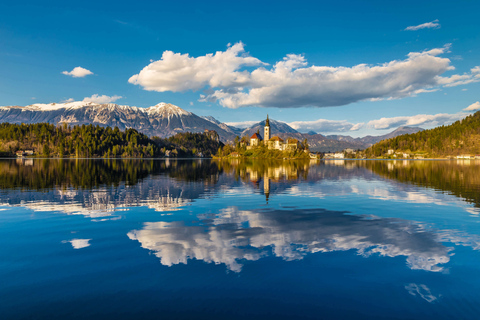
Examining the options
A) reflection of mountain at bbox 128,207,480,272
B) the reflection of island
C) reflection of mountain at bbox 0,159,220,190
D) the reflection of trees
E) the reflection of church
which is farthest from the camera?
the reflection of church

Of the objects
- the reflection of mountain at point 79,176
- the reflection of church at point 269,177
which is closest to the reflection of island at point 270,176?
the reflection of church at point 269,177

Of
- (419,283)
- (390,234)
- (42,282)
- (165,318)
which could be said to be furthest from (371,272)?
(42,282)

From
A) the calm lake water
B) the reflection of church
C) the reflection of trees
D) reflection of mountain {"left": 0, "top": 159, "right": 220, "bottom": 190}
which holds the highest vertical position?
reflection of mountain {"left": 0, "top": 159, "right": 220, "bottom": 190}

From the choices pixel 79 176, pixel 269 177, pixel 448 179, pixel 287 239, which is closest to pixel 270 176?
pixel 269 177

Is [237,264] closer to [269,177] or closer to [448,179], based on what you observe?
[269,177]

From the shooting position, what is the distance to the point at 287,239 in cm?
1747

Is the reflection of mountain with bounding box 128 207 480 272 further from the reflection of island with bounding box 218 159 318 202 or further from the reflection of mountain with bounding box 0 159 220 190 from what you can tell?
the reflection of mountain with bounding box 0 159 220 190

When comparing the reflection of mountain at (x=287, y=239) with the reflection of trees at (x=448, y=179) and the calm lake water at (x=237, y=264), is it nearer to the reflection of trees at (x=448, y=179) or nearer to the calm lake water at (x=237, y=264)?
the calm lake water at (x=237, y=264)

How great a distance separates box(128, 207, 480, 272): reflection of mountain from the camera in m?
14.5

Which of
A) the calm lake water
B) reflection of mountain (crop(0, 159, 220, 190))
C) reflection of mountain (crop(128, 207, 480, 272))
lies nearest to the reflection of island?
reflection of mountain (crop(0, 159, 220, 190))

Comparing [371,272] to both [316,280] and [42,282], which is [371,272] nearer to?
[316,280]

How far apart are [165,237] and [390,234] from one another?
15.5m

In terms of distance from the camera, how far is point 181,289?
1083 centimetres

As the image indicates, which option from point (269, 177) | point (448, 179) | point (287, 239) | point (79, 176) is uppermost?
point (79, 176)
